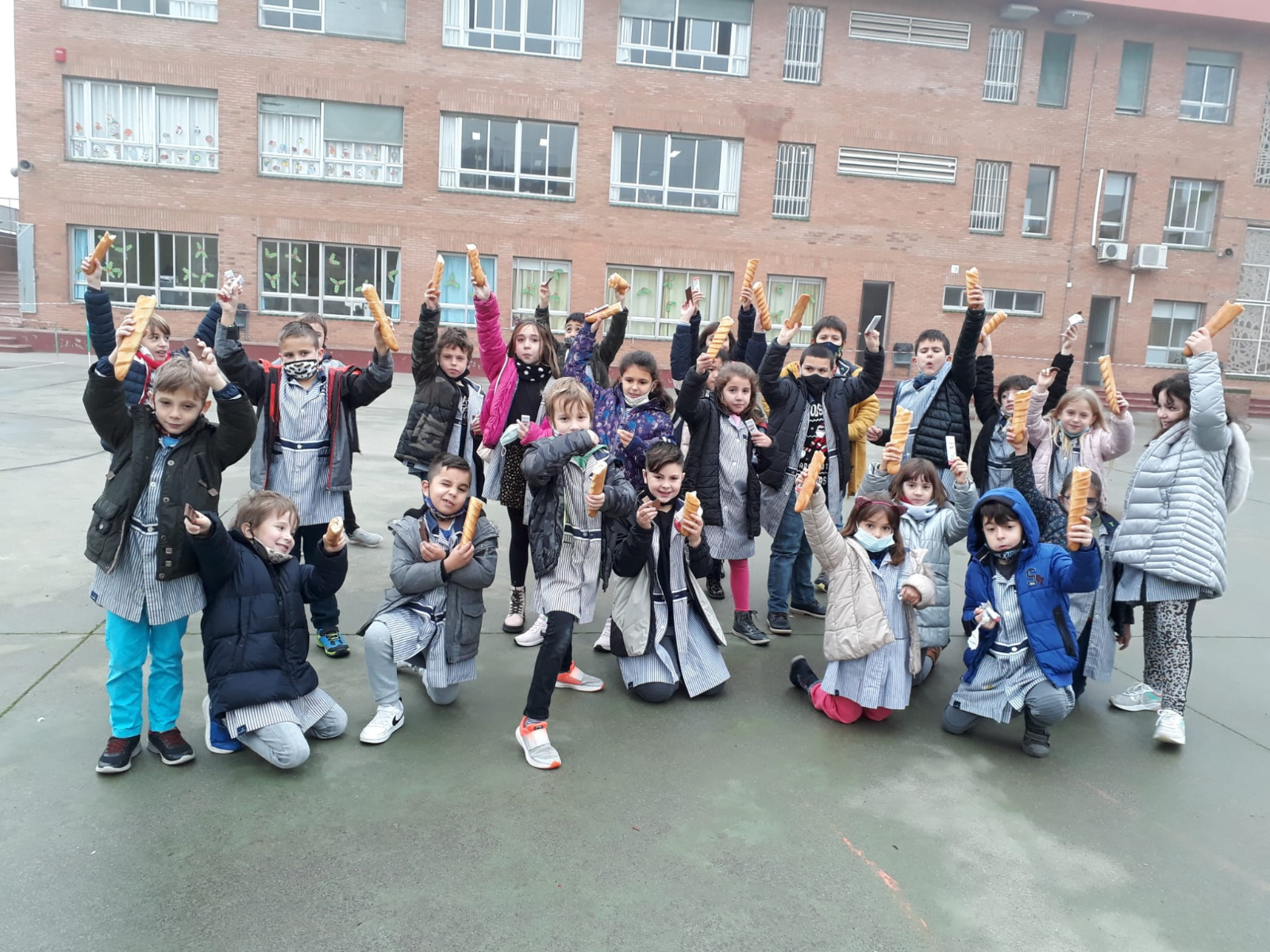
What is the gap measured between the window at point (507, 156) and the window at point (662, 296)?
2.68 metres

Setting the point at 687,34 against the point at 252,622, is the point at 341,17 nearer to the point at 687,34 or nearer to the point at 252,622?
the point at 687,34

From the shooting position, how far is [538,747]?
3.50 metres

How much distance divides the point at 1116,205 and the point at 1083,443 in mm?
22421

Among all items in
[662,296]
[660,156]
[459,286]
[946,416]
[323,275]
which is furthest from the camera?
[662,296]

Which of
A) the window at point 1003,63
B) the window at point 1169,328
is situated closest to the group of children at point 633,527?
the window at point 1003,63

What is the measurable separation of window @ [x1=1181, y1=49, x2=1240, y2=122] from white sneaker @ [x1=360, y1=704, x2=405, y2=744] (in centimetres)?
2691

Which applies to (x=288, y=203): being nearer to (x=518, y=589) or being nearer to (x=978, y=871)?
(x=518, y=589)

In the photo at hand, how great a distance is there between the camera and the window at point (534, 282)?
2181 centimetres

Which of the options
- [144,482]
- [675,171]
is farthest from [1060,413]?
[675,171]

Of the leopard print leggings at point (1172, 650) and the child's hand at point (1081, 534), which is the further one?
the leopard print leggings at point (1172, 650)

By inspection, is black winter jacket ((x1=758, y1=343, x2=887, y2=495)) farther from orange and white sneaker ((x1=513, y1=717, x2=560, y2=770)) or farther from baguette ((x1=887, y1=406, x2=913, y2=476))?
orange and white sneaker ((x1=513, y1=717, x2=560, y2=770))

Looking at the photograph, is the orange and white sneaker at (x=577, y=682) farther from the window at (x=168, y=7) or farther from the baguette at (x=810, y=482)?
the window at (x=168, y=7)

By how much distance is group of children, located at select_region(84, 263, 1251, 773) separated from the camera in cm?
332

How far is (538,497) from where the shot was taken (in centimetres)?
400
